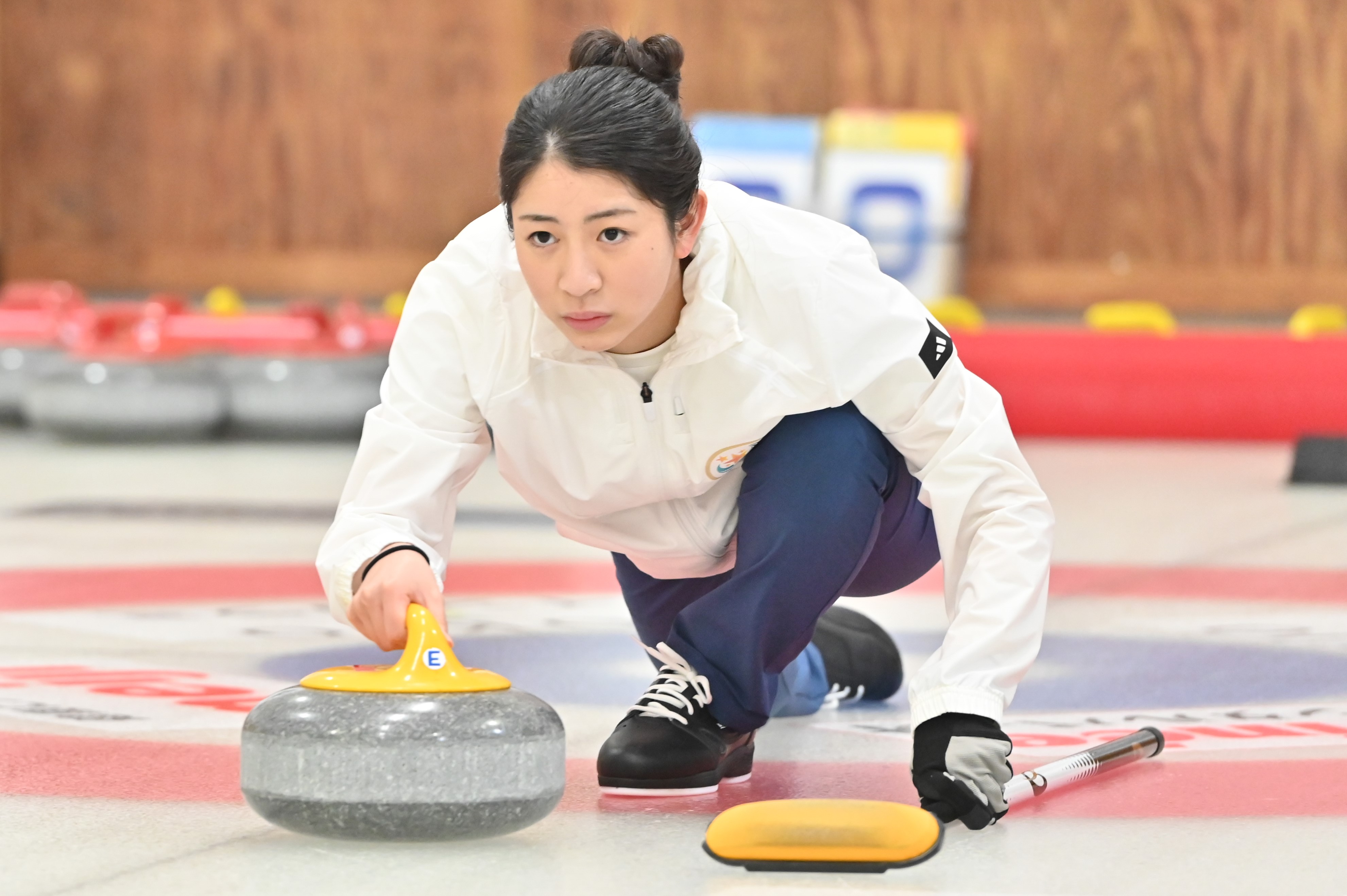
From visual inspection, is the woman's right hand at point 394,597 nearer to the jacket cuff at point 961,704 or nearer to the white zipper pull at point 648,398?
the white zipper pull at point 648,398

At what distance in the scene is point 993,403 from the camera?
1.62 metres

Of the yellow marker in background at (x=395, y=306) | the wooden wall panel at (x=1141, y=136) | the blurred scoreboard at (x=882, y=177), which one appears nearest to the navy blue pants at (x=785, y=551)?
the yellow marker in background at (x=395, y=306)

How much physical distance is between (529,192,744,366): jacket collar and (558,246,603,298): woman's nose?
0.38 feet

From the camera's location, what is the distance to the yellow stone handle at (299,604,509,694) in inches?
52.7

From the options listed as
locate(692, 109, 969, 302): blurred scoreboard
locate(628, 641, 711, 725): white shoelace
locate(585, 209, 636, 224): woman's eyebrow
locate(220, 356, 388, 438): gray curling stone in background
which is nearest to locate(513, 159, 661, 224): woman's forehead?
locate(585, 209, 636, 224): woman's eyebrow

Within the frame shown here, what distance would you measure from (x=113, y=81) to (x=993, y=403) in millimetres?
6573

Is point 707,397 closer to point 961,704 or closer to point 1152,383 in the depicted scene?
point 961,704

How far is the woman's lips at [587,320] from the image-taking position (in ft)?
4.84

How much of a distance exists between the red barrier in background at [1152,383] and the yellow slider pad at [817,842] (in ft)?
13.9

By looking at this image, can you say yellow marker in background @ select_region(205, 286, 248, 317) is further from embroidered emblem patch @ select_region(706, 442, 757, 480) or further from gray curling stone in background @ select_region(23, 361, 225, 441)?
embroidered emblem patch @ select_region(706, 442, 757, 480)

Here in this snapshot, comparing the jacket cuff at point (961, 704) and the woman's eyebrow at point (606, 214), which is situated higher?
the woman's eyebrow at point (606, 214)

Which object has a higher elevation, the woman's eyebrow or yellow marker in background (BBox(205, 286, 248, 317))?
the woman's eyebrow

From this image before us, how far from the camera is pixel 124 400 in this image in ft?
16.8

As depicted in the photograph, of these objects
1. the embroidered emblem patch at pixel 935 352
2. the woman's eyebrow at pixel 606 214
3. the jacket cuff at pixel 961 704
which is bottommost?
the jacket cuff at pixel 961 704
